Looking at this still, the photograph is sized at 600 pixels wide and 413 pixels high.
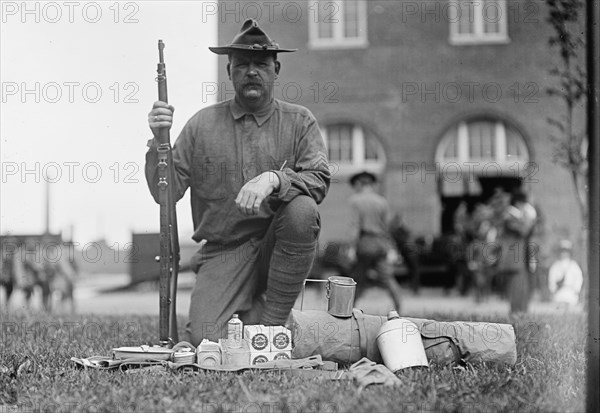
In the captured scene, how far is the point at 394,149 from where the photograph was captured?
21.5 metres

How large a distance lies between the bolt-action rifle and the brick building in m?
15.6

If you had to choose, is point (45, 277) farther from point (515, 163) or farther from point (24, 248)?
point (515, 163)

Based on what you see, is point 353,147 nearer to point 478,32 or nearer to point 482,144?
point 482,144

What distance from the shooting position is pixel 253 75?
537 cm

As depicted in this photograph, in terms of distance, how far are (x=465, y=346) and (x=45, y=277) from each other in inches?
370

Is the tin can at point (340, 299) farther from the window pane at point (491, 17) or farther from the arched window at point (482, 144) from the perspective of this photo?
the window pane at point (491, 17)

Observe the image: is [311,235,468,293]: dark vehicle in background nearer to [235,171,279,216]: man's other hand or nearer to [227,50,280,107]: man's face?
[227,50,280,107]: man's face

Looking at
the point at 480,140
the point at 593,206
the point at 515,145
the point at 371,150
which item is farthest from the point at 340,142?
the point at 593,206

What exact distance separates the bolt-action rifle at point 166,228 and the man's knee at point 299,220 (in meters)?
0.68

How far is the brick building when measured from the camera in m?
21.1

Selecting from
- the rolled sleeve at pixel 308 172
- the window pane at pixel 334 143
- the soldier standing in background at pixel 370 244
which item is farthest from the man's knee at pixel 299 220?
the window pane at pixel 334 143

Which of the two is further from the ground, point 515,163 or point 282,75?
point 282,75

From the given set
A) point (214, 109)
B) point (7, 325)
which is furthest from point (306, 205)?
point (7, 325)

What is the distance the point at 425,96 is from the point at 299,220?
55.9ft
